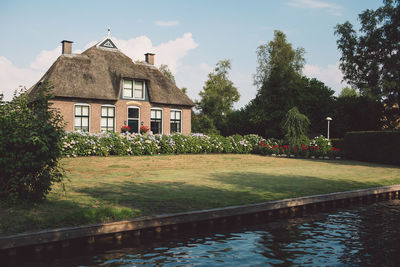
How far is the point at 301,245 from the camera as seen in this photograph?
20.5 ft

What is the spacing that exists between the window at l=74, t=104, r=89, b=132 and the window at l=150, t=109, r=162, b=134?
18.1ft

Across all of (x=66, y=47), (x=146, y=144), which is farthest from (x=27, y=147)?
(x=66, y=47)

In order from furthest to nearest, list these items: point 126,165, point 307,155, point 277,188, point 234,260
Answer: point 307,155 → point 126,165 → point 277,188 → point 234,260

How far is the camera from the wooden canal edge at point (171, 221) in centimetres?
543

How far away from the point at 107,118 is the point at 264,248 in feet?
76.5

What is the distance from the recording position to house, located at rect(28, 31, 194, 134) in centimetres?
2583

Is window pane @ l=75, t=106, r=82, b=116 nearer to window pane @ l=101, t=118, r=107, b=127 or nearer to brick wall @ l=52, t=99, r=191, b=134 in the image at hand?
brick wall @ l=52, t=99, r=191, b=134

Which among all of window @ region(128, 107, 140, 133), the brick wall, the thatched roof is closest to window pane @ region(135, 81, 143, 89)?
the thatched roof

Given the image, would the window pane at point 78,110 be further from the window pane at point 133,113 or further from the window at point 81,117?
the window pane at point 133,113

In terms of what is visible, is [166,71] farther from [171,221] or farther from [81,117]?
[171,221]

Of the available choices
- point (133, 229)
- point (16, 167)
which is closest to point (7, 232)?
point (16, 167)

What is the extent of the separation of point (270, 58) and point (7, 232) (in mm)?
41451

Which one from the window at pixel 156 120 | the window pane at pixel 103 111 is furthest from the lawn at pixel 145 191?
the window at pixel 156 120

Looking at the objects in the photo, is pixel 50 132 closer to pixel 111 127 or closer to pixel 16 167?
pixel 16 167
